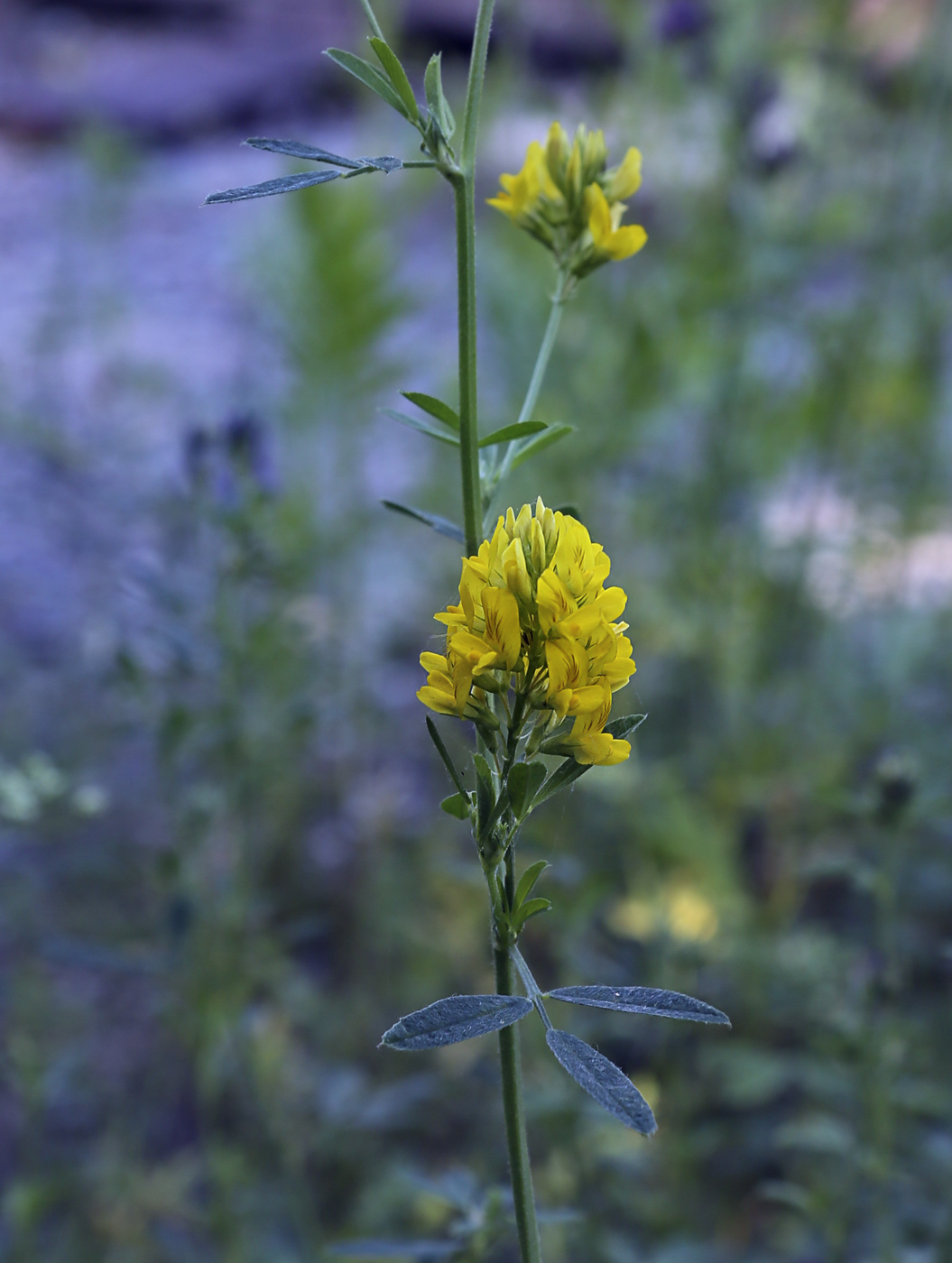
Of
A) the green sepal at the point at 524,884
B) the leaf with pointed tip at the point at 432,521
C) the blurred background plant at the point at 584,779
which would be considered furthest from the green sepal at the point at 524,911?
the blurred background plant at the point at 584,779

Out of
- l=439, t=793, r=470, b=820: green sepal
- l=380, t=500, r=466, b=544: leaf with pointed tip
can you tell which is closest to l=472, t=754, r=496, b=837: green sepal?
l=439, t=793, r=470, b=820: green sepal

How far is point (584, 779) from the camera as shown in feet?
5.26

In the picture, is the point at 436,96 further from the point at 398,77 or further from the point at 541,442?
the point at 541,442

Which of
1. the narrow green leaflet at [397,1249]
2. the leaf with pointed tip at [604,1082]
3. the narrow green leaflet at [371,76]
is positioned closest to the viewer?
the leaf with pointed tip at [604,1082]

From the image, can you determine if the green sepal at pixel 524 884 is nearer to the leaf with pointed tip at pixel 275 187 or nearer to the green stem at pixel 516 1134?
the green stem at pixel 516 1134

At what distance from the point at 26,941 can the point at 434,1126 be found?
70 cm

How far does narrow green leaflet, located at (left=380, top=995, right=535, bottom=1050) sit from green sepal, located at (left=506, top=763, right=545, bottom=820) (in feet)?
0.28

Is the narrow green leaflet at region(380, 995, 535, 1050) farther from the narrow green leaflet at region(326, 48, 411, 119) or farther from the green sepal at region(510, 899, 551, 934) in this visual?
the narrow green leaflet at region(326, 48, 411, 119)

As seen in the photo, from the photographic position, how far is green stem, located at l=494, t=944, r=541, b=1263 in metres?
0.50

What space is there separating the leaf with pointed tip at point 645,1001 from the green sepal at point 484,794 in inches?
3.4

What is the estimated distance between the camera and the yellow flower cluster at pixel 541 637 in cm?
50

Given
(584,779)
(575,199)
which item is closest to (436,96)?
(575,199)

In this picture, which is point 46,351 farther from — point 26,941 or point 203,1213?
point 203,1213

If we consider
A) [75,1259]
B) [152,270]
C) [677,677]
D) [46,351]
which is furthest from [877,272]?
[152,270]
